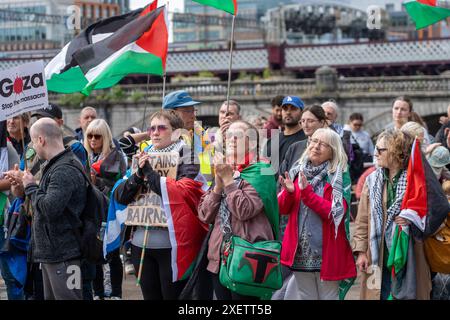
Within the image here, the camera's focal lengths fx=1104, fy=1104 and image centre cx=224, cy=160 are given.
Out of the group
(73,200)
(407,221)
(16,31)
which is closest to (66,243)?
(73,200)

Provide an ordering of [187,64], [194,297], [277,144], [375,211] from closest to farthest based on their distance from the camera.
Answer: [194,297] < [375,211] < [277,144] < [187,64]

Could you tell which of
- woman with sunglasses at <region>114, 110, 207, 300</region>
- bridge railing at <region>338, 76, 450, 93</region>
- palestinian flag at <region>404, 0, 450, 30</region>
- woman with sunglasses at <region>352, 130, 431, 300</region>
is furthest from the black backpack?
bridge railing at <region>338, 76, 450, 93</region>

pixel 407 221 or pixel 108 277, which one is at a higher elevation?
pixel 407 221

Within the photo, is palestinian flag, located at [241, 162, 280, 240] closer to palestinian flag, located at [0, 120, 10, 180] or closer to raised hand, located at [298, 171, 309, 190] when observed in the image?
raised hand, located at [298, 171, 309, 190]

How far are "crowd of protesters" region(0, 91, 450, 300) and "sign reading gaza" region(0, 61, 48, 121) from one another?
→ 471 millimetres

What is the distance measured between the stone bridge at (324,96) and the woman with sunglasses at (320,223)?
27.7 meters

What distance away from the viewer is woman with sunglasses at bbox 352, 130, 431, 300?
7.65m

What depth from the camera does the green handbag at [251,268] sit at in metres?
6.82

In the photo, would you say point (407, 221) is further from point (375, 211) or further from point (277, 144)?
point (277, 144)

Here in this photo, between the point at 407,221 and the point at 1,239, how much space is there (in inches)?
131

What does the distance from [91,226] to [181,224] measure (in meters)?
0.64

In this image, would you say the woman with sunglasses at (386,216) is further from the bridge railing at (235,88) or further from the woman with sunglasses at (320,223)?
the bridge railing at (235,88)
